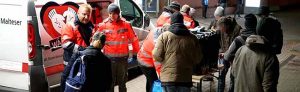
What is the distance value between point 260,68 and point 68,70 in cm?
219

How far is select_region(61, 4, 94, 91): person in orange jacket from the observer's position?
18.7ft

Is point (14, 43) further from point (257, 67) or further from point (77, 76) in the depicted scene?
point (257, 67)

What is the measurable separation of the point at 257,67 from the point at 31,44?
3.00m

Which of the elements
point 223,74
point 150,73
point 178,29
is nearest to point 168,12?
point 223,74

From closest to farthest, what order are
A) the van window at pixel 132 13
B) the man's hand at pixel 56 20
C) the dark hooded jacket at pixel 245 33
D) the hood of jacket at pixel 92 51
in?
the hood of jacket at pixel 92 51 < the dark hooded jacket at pixel 245 33 < the man's hand at pixel 56 20 < the van window at pixel 132 13

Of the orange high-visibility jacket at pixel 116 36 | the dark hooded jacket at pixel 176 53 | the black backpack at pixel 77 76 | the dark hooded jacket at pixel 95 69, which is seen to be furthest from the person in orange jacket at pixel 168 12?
the black backpack at pixel 77 76

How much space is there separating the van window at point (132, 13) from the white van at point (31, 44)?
105 inches

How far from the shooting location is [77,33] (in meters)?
5.80

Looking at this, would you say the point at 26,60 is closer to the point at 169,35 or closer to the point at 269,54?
the point at 169,35

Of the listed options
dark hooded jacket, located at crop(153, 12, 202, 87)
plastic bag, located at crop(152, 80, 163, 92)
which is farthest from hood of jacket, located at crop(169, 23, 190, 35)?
plastic bag, located at crop(152, 80, 163, 92)

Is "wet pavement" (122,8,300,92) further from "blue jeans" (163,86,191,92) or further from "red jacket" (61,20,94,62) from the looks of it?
"blue jeans" (163,86,191,92)

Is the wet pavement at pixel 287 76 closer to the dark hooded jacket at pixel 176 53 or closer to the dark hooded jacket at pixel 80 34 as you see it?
the dark hooded jacket at pixel 80 34

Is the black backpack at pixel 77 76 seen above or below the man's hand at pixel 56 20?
below

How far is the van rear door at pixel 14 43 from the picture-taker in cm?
570
